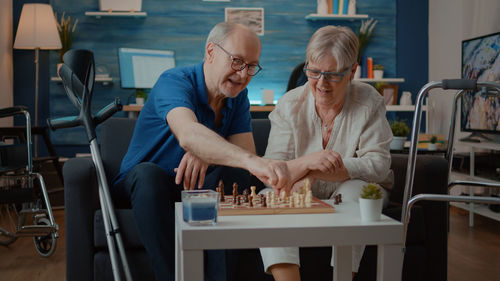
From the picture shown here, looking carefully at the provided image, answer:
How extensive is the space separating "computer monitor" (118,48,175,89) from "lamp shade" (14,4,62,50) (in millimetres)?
605

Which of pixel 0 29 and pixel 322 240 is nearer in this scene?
pixel 322 240

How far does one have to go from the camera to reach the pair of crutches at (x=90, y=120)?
1.87 m

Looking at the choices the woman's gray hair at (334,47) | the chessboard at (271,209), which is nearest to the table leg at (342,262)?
the chessboard at (271,209)

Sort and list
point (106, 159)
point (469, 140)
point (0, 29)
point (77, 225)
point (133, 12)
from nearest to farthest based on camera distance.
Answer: point (77, 225) → point (106, 159) → point (469, 140) → point (0, 29) → point (133, 12)

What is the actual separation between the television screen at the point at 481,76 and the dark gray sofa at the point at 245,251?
80.2 inches

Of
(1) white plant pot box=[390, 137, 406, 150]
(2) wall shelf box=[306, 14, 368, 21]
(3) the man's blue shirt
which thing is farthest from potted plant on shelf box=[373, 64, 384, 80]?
(3) the man's blue shirt

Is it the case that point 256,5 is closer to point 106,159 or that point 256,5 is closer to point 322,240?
point 106,159

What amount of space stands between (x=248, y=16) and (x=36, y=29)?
2.12 metres

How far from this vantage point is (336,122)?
77.5 inches

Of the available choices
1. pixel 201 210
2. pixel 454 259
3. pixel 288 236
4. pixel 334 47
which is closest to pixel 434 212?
pixel 334 47

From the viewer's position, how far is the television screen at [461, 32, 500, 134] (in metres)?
3.94

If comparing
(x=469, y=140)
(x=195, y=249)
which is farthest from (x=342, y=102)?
(x=469, y=140)

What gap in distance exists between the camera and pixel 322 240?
115 centimetres

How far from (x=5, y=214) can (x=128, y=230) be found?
2809mm
